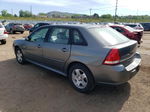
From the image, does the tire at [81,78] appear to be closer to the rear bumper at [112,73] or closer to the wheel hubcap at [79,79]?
the wheel hubcap at [79,79]

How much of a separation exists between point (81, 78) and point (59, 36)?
1.31 m

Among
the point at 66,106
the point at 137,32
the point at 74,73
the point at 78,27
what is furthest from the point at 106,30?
the point at 137,32

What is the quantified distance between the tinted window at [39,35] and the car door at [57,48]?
11.9 inches

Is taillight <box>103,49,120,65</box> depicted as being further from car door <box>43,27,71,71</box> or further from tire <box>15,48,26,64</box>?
tire <box>15,48,26,64</box>

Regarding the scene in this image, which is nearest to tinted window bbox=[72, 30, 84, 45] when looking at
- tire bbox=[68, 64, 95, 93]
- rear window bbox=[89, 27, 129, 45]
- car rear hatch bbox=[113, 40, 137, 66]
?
rear window bbox=[89, 27, 129, 45]

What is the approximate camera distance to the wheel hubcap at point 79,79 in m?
3.43

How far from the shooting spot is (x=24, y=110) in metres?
2.88

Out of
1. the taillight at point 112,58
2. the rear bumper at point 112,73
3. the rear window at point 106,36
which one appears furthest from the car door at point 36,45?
the taillight at point 112,58

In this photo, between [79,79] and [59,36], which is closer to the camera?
[79,79]

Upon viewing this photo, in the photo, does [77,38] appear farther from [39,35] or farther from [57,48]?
[39,35]

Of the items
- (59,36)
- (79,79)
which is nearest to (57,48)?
(59,36)

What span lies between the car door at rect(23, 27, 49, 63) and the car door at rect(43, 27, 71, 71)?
Answer: 10.2 inches

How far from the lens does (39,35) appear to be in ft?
15.3

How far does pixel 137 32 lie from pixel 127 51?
5.91 m
